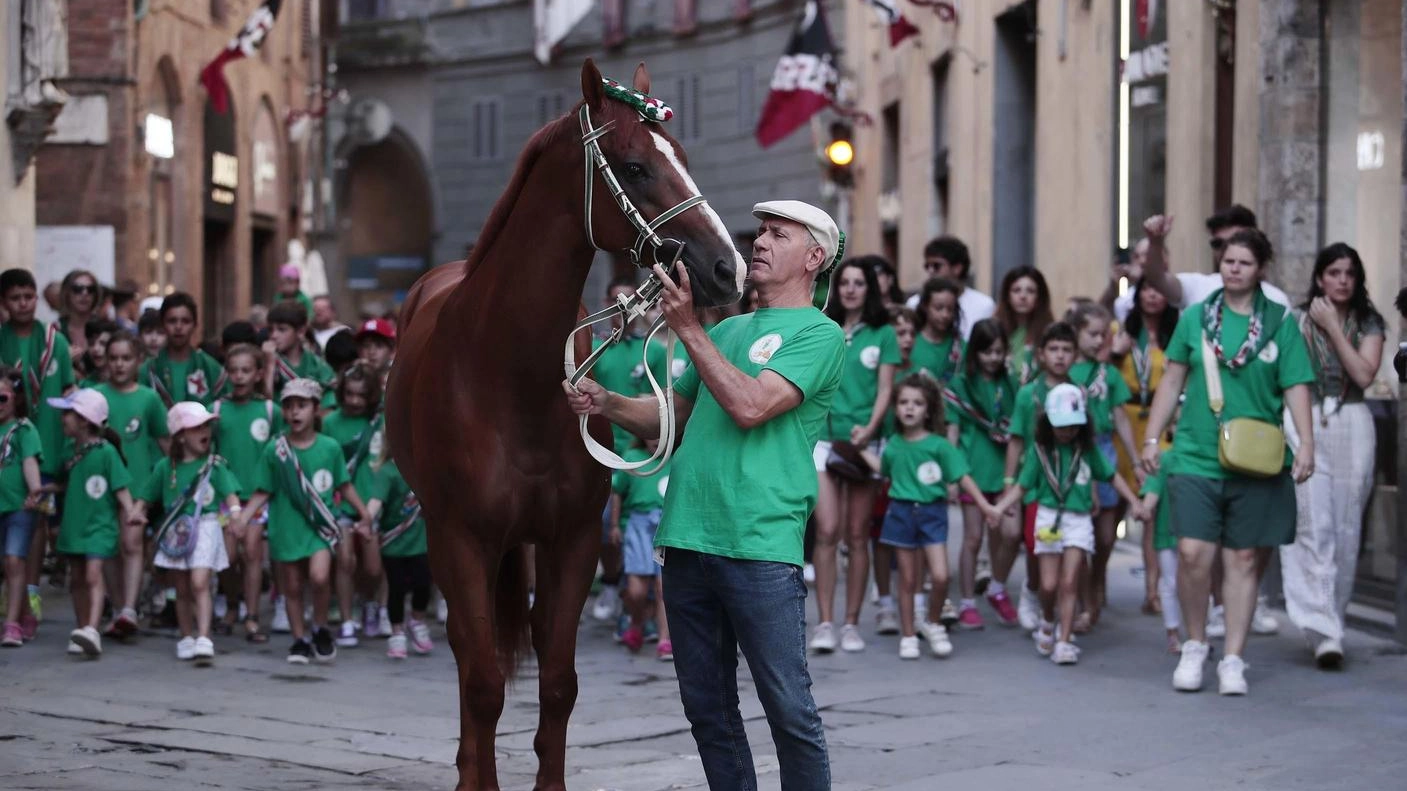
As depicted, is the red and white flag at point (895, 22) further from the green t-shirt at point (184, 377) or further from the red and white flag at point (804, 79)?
the green t-shirt at point (184, 377)

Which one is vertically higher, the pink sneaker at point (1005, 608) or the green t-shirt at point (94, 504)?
the green t-shirt at point (94, 504)

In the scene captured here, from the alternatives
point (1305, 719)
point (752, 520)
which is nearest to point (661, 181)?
point (752, 520)

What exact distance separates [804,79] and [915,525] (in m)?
16.5

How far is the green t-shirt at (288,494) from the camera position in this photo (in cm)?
1015

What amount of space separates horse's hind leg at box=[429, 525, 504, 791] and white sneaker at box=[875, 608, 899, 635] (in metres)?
5.25

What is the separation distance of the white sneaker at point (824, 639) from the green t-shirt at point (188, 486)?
312 cm

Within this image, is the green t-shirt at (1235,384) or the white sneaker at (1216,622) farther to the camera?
the white sneaker at (1216,622)

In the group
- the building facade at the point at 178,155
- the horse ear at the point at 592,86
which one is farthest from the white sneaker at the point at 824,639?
the building facade at the point at 178,155

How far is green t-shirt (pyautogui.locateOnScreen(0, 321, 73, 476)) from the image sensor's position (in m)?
10.7

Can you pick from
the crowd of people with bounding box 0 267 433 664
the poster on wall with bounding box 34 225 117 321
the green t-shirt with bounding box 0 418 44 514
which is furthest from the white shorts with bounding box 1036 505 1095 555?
the poster on wall with bounding box 34 225 117 321

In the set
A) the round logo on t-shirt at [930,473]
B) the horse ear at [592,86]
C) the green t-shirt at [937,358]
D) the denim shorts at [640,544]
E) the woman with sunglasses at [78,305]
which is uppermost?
the horse ear at [592,86]

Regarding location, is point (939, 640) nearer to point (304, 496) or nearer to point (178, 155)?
point (304, 496)

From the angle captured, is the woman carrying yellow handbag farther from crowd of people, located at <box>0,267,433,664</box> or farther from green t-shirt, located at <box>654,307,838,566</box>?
green t-shirt, located at <box>654,307,838,566</box>

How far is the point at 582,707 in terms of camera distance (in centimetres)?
862
